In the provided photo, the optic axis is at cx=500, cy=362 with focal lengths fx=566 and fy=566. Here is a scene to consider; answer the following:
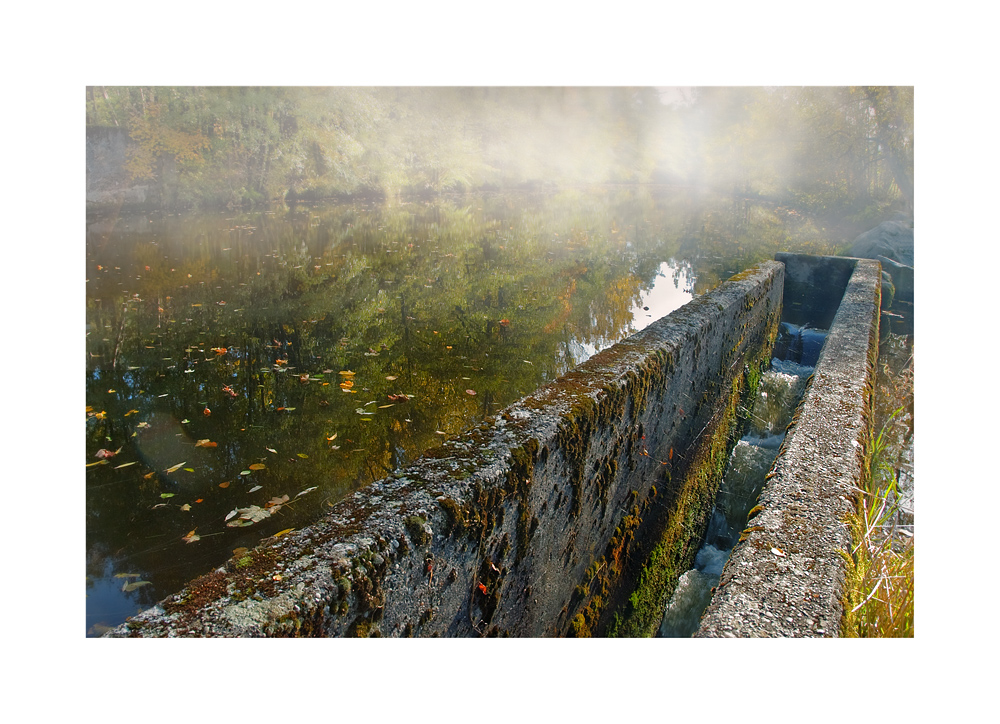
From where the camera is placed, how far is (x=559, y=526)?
2.07 meters

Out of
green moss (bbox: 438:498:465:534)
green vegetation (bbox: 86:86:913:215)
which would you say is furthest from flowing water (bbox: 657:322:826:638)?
green vegetation (bbox: 86:86:913:215)

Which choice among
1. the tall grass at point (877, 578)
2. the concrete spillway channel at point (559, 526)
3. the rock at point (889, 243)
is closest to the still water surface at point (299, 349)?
the rock at point (889, 243)

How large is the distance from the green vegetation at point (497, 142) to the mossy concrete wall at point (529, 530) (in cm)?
340

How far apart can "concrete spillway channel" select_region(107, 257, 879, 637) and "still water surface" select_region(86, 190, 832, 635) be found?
1.40 meters

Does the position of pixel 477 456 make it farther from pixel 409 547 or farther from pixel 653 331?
pixel 653 331

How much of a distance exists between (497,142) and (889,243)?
1247cm

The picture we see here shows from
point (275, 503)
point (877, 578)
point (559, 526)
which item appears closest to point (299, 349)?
point (275, 503)

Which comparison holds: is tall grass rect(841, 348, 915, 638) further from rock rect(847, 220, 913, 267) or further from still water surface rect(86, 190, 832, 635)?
rock rect(847, 220, 913, 267)

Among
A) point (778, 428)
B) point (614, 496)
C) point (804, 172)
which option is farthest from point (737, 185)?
point (614, 496)

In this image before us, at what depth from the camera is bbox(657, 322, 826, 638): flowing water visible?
9.75ft

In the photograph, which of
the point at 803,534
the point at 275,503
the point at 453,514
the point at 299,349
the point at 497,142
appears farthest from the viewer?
the point at 497,142

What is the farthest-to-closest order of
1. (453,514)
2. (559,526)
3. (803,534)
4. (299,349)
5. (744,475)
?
(299,349)
(744,475)
(559,526)
(803,534)
(453,514)

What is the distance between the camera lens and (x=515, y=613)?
6.21 feet

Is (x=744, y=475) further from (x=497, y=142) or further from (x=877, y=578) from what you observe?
(x=497, y=142)
